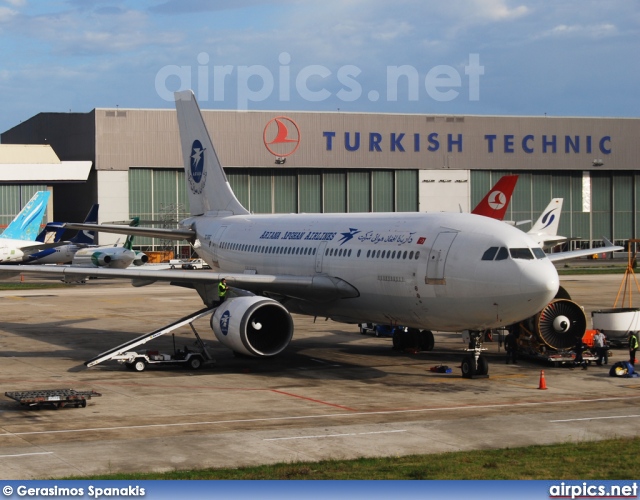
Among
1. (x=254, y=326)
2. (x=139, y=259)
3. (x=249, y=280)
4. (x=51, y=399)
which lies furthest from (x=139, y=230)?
(x=139, y=259)

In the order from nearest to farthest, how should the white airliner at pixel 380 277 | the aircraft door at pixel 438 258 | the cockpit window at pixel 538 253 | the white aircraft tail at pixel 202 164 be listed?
the white airliner at pixel 380 277 → the cockpit window at pixel 538 253 → the aircraft door at pixel 438 258 → the white aircraft tail at pixel 202 164

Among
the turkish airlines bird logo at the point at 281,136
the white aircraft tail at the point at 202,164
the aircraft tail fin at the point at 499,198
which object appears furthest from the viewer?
the turkish airlines bird logo at the point at 281,136

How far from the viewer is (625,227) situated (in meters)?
123

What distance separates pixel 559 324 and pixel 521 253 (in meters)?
6.25

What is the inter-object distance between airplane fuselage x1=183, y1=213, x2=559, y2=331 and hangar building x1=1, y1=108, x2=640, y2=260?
7143cm

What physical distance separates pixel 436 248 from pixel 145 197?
8354cm

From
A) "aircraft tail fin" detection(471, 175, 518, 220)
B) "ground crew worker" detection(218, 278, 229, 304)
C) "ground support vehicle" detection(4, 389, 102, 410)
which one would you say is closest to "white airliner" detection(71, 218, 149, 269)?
"aircraft tail fin" detection(471, 175, 518, 220)

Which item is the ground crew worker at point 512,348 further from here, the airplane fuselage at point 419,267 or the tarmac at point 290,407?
the airplane fuselage at point 419,267

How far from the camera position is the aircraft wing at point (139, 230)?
40.3 metres

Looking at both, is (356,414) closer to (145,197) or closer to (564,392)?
(564,392)

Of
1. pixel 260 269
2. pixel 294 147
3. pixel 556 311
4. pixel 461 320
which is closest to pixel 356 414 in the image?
pixel 461 320

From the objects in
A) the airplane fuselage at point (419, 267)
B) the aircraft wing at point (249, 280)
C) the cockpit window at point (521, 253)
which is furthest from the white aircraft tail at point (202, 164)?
the cockpit window at point (521, 253)

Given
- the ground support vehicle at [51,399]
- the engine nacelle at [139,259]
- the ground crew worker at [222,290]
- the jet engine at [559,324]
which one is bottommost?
the ground support vehicle at [51,399]

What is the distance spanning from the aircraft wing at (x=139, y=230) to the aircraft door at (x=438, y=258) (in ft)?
53.1
